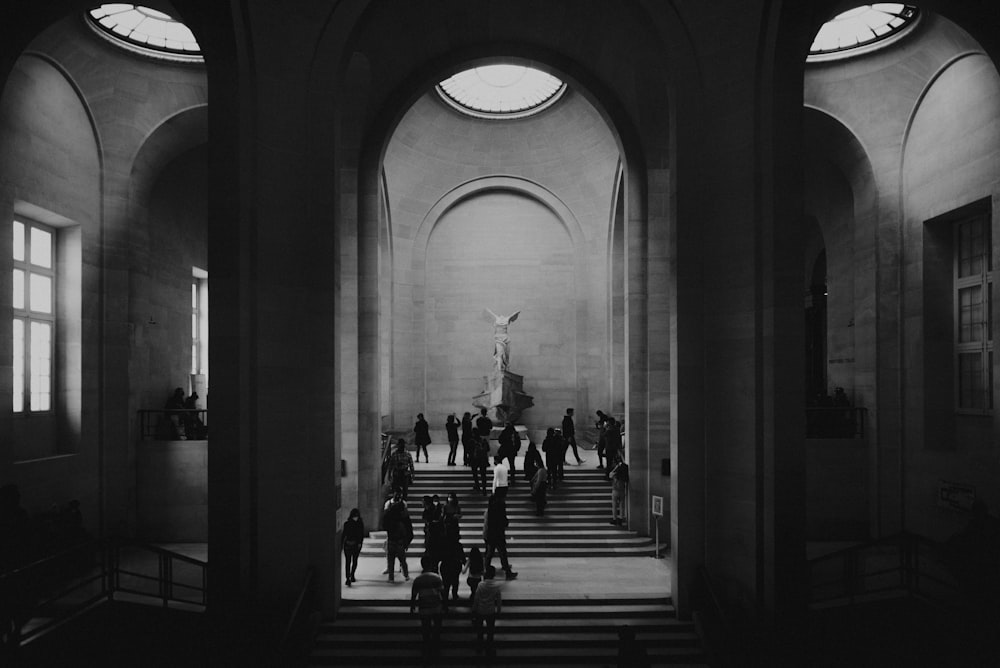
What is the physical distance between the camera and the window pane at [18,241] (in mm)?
12766

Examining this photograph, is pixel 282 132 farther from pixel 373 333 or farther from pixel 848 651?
pixel 848 651

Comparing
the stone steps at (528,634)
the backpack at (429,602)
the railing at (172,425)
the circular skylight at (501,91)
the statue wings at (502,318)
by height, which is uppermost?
the circular skylight at (501,91)

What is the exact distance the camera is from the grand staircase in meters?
9.47

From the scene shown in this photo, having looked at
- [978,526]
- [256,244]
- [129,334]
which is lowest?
[978,526]

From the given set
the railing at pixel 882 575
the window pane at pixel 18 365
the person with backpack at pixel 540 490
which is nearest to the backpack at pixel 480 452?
the person with backpack at pixel 540 490

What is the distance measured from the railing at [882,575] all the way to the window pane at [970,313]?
4.15 metres

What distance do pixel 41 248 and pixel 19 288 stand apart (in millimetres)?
930

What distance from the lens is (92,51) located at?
1345 centimetres

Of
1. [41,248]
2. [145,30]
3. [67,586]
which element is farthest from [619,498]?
[145,30]

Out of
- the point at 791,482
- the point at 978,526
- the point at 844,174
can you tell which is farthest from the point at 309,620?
the point at 844,174

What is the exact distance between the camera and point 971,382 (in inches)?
525

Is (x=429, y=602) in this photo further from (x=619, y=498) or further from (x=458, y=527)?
(x=619, y=498)

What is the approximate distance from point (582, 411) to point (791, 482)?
50.9 ft

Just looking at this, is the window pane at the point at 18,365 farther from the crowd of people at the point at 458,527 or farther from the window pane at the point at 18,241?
the crowd of people at the point at 458,527
